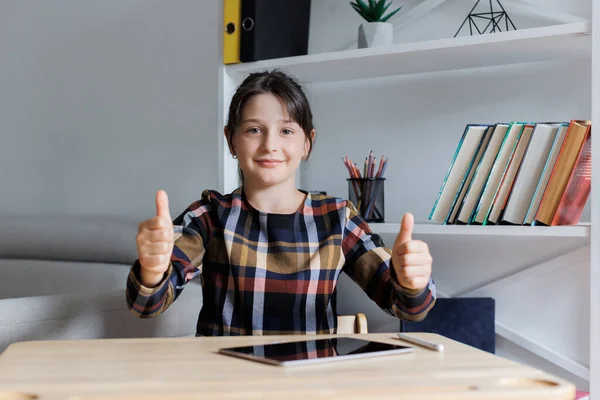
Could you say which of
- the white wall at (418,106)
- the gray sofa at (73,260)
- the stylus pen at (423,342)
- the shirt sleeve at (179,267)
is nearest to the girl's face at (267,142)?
the shirt sleeve at (179,267)

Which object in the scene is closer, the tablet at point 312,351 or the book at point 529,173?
the tablet at point 312,351

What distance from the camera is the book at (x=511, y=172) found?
146 centimetres

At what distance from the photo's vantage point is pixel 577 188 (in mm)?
1401

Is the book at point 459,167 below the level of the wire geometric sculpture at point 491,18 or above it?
below

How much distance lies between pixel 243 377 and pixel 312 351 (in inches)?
5.6

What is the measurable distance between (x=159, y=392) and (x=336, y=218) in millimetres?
700

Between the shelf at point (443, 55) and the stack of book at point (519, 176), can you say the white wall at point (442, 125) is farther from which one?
the stack of book at point (519, 176)

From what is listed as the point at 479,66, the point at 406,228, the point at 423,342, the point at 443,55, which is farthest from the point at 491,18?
the point at 423,342

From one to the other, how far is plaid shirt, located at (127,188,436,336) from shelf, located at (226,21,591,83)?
454 mm

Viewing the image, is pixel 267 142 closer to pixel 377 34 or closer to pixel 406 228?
pixel 406 228

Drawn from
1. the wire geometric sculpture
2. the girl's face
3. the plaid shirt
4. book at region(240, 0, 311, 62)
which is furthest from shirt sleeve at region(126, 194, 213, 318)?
Answer: the wire geometric sculpture

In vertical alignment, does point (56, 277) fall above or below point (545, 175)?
below

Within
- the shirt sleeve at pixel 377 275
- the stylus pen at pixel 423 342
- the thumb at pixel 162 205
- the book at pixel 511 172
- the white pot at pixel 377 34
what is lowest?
the stylus pen at pixel 423 342

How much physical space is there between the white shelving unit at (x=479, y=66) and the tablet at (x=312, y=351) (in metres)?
0.66
